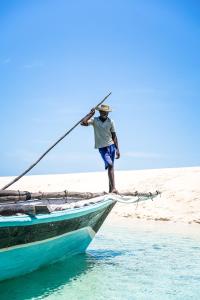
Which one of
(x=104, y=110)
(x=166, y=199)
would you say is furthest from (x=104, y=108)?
(x=166, y=199)

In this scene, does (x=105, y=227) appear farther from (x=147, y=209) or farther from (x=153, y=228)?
Result: (x=147, y=209)

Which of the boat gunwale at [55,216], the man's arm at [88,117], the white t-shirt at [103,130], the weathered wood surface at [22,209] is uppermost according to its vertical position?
the man's arm at [88,117]

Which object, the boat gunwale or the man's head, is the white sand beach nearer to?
the man's head

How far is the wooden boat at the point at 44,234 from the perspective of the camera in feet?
18.8

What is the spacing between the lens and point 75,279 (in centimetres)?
701

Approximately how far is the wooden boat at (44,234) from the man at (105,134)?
77 centimetres

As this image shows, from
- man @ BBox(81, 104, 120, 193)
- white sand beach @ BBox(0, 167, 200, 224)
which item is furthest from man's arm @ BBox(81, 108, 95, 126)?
white sand beach @ BBox(0, 167, 200, 224)

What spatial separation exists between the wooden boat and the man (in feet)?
2.53

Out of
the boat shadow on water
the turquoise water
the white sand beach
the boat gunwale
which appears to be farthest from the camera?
the white sand beach

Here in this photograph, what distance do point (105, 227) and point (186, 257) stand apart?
5317mm

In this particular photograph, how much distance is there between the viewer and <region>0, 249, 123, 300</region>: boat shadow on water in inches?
237

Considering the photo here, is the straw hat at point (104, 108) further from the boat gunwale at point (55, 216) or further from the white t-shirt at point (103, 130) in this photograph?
the boat gunwale at point (55, 216)

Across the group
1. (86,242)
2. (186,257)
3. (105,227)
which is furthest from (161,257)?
(105,227)

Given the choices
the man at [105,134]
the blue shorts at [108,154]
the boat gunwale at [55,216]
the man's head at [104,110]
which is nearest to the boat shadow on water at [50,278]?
the boat gunwale at [55,216]
